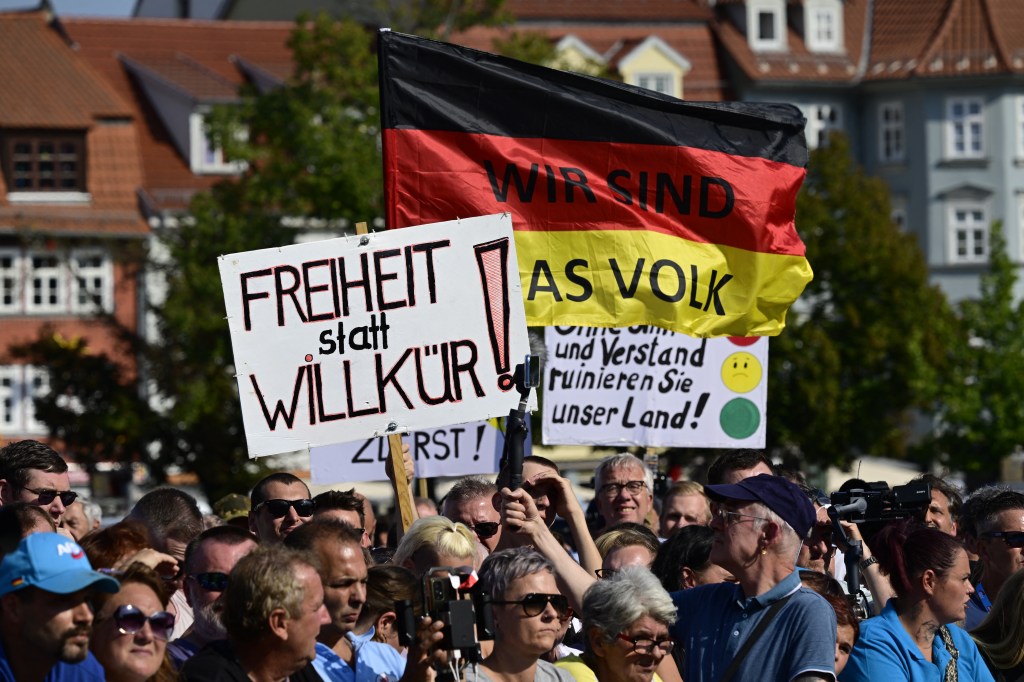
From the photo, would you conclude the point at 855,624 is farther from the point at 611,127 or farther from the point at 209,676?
the point at 611,127

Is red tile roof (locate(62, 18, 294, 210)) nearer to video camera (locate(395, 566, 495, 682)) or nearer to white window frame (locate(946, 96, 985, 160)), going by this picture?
white window frame (locate(946, 96, 985, 160))

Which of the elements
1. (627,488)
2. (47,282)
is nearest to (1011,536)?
(627,488)

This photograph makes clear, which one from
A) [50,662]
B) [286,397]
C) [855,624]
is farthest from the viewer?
[286,397]

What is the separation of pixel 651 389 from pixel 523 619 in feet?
22.6

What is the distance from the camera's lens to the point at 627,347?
13.2 m

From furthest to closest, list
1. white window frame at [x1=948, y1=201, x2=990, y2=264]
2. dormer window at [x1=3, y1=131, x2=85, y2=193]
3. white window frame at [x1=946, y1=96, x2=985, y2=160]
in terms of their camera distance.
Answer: white window frame at [x1=948, y1=201, x2=990, y2=264] → white window frame at [x1=946, y1=96, x2=985, y2=160] → dormer window at [x1=3, y1=131, x2=85, y2=193]

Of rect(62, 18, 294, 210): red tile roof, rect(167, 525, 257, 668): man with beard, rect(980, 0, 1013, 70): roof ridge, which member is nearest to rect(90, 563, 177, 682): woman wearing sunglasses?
rect(167, 525, 257, 668): man with beard

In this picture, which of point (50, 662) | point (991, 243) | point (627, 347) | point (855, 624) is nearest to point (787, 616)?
point (855, 624)

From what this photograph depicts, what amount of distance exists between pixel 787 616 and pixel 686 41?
164 feet

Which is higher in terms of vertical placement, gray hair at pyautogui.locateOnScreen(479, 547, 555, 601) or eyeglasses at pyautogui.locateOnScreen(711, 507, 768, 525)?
eyeglasses at pyautogui.locateOnScreen(711, 507, 768, 525)

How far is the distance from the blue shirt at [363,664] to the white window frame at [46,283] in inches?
1648

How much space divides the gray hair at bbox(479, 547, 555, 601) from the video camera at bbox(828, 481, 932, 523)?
1628 mm

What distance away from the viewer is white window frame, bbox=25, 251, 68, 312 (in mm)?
47219

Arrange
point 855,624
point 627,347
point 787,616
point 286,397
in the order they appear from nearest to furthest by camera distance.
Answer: point 787,616 → point 855,624 → point 286,397 → point 627,347
